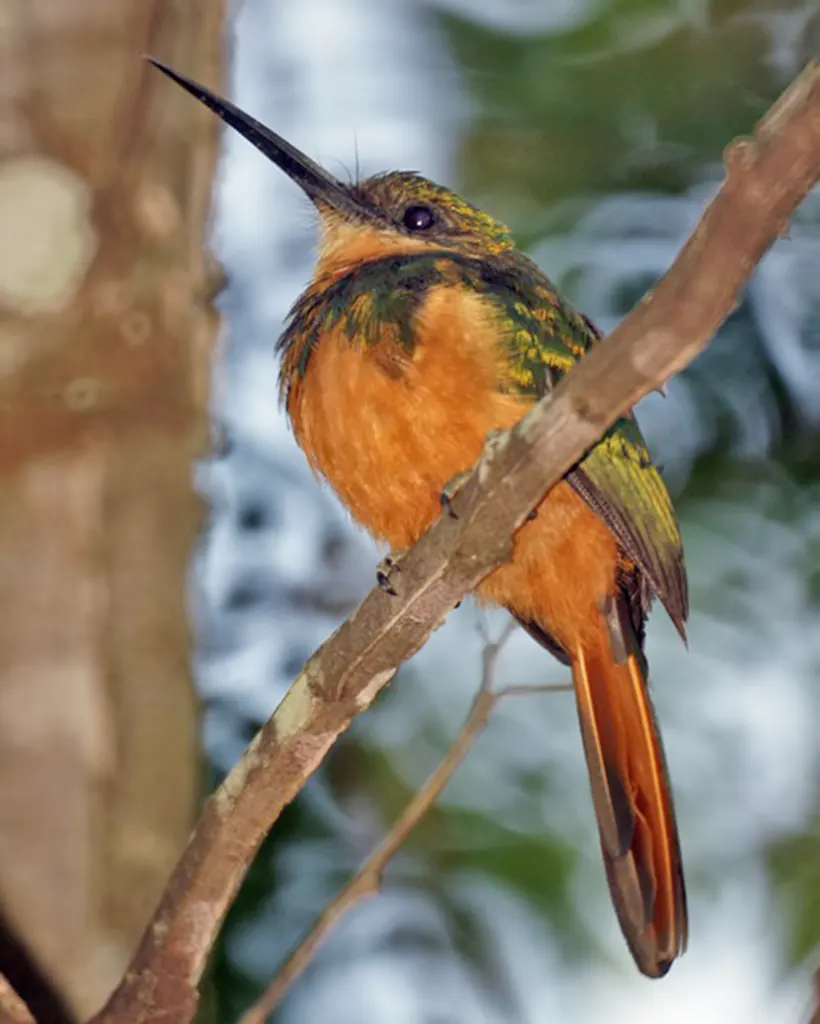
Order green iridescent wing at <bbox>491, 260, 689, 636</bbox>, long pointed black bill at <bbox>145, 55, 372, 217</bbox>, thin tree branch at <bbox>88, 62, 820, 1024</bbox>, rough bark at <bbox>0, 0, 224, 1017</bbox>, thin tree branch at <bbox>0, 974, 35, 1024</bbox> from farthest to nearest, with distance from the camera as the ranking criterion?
long pointed black bill at <bbox>145, 55, 372, 217</bbox> → rough bark at <bbox>0, 0, 224, 1017</bbox> → green iridescent wing at <bbox>491, 260, 689, 636</bbox> → thin tree branch at <bbox>0, 974, 35, 1024</bbox> → thin tree branch at <bbox>88, 62, 820, 1024</bbox>

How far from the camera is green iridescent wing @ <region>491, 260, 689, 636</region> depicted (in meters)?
2.60

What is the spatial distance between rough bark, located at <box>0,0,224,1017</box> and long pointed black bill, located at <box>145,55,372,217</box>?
5.5 inches

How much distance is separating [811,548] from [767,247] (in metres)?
3.06

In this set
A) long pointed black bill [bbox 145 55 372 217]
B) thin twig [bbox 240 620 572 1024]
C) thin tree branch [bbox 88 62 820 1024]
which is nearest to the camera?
thin tree branch [bbox 88 62 820 1024]

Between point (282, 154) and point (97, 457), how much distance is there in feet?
2.69

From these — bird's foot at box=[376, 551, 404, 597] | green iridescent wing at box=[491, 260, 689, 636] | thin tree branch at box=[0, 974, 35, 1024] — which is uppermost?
green iridescent wing at box=[491, 260, 689, 636]

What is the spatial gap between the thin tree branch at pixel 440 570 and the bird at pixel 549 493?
1.28 feet

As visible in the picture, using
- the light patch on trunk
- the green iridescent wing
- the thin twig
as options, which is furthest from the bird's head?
the thin twig

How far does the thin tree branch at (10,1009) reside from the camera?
204 centimetres

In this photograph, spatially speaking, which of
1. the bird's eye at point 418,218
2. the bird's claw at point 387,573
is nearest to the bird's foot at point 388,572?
the bird's claw at point 387,573

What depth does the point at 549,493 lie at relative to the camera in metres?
2.38

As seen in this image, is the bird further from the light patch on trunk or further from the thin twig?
the light patch on trunk

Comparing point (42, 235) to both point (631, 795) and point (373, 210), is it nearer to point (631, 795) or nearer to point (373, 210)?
point (373, 210)

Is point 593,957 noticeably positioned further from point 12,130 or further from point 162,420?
point 12,130
